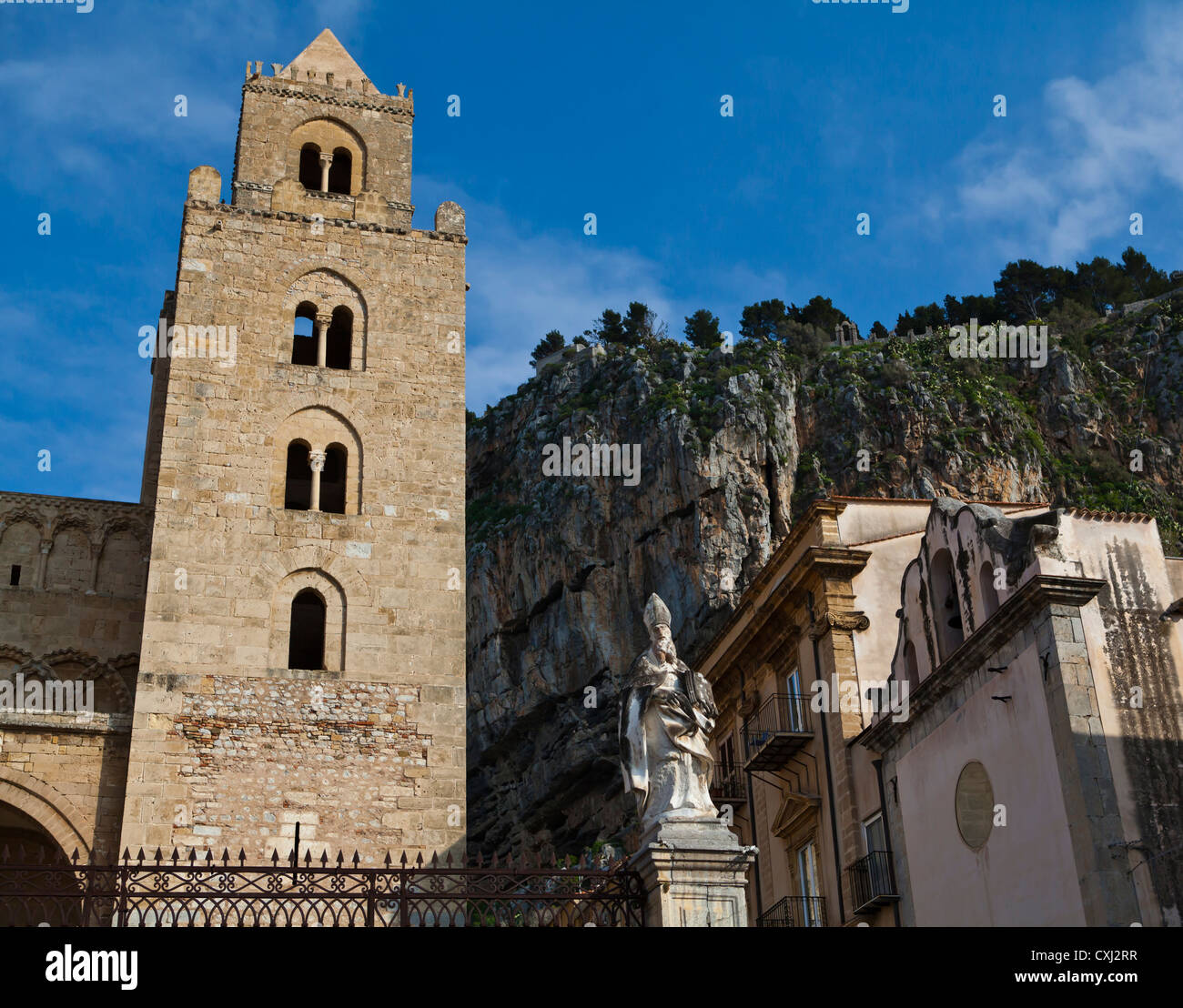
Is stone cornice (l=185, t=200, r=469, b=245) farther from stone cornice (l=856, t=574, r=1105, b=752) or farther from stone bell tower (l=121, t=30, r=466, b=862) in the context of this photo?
stone cornice (l=856, t=574, r=1105, b=752)

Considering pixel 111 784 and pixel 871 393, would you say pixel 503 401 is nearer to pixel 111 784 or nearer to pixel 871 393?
pixel 871 393

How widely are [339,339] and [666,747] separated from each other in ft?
53.9

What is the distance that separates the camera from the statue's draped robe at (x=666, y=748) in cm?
1274

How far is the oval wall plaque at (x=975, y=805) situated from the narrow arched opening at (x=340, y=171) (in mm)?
17129

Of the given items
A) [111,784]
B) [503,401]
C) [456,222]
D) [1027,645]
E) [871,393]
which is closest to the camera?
[1027,645]

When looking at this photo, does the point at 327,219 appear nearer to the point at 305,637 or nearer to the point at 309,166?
the point at 309,166

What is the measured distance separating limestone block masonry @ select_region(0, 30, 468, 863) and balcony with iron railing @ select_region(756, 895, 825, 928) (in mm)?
6706

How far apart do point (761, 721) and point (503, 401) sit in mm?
45356

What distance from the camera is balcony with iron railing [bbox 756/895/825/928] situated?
→ 24.0m

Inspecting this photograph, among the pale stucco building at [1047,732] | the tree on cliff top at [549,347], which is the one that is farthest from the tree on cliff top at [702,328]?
the pale stucco building at [1047,732]

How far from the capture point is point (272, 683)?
21.7 m

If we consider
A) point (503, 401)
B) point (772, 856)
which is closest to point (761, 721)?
point (772, 856)

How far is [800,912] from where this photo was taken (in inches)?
962

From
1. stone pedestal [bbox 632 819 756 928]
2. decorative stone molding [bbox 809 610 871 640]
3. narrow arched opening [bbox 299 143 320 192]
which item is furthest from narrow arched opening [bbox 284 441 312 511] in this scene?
stone pedestal [bbox 632 819 756 928]
